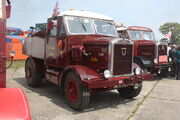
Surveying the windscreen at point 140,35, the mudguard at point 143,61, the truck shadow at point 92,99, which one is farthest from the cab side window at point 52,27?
the windscreen at point 140,35

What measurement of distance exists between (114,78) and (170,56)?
20.8 ft

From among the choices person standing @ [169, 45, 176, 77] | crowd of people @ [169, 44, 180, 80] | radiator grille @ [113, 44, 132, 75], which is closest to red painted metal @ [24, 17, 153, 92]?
radiator grille @ [113, 44, 132, 75]

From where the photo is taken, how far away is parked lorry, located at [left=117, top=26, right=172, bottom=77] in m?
9.05

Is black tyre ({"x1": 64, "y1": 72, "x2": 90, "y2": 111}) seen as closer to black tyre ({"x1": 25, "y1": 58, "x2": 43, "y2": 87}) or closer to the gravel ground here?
the gravel ground

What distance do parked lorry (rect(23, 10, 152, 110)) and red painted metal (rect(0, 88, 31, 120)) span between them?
6.99 ft

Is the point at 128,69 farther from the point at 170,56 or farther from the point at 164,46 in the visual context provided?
the point at 170,56

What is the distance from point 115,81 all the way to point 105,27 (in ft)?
6.89

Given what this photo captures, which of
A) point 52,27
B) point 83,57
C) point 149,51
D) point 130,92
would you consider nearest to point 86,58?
point 83,57

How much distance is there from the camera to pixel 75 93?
5.09 m

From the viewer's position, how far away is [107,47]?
4.97 metres

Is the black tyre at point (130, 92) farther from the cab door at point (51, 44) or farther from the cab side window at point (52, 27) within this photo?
the cab side window at point (52, 27)

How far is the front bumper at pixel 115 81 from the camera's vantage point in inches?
178

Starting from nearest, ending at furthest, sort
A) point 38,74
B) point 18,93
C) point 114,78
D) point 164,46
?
point 18,93 → point 114,78 → point 38,74 → point 164,46

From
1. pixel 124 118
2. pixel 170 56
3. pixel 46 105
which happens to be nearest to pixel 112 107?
pixel 124 118
